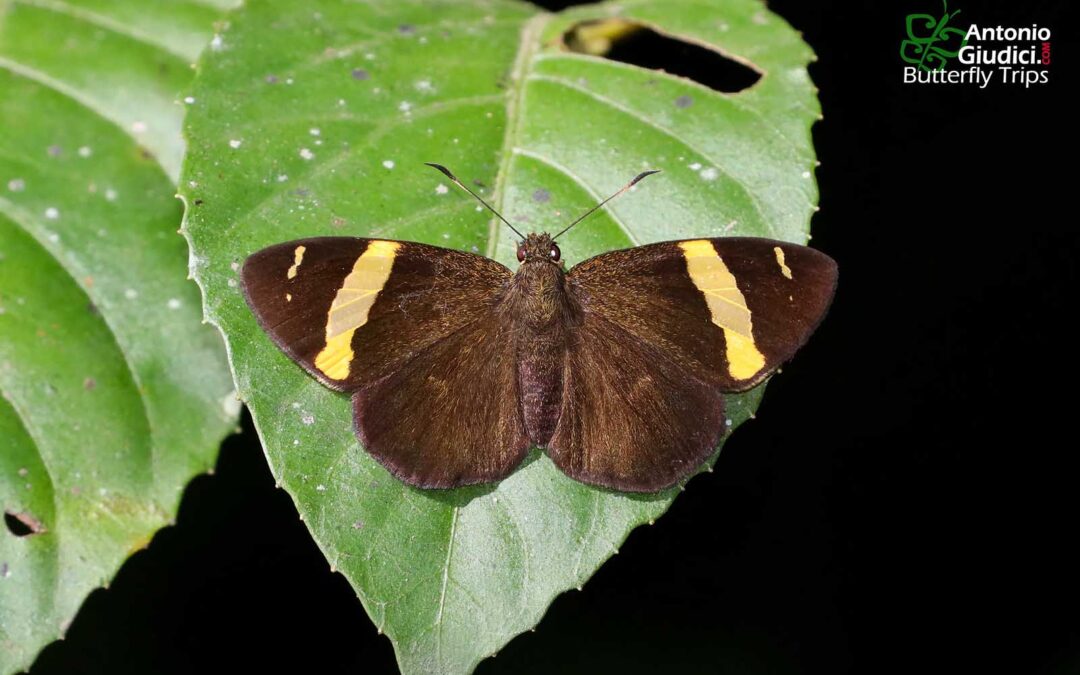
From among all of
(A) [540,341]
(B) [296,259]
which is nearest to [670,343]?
(A) [540,341]

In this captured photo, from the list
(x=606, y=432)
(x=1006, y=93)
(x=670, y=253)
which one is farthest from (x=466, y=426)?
(x=1006, y=93)

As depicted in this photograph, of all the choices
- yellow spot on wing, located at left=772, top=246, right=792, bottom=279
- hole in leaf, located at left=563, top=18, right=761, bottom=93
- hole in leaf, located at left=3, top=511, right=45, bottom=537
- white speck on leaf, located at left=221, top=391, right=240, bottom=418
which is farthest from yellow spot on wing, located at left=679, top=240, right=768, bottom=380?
hole in leaf, located at left=3, top=511, right=45, bottom=537

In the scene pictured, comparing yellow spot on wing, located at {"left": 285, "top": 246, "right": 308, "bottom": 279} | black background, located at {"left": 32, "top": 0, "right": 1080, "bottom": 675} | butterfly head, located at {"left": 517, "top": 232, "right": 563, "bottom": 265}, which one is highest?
yellow spot on wing, located at {"left": 285, "top": 246, "right": 308, "bottom": 279}

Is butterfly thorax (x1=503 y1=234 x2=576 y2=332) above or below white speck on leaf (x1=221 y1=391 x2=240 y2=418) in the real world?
above

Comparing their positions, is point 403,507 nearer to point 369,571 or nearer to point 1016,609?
point 369,571

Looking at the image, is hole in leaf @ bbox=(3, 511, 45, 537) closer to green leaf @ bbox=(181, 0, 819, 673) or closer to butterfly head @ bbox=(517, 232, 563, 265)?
green leaf @ bbox=(181, 0, 819, 673)

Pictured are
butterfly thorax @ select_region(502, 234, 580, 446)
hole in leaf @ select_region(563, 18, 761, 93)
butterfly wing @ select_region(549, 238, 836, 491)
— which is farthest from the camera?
hole in leaf @ select_region(563, 18, 761, 93)

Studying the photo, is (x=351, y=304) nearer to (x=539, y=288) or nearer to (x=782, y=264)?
(x=539, y=288)
